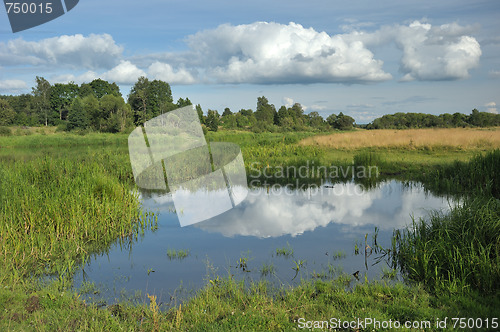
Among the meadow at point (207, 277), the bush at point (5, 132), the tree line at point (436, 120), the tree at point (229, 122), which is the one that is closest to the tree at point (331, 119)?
the tree line at point (436, 120)

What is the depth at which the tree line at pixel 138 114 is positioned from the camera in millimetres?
50969

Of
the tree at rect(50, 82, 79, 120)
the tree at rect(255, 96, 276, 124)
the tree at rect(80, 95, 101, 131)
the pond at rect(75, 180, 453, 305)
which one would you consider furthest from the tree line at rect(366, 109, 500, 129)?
the tree at rect(50, 82, 79, 120)

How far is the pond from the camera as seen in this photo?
5617 mm

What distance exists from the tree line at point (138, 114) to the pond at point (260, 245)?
38.9 m

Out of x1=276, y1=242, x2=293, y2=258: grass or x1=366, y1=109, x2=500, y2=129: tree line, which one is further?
x1=366, y1=109, x2=500, y2=129: tree line

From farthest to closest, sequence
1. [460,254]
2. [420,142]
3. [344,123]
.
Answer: [344,123], [420,142], [460,254]

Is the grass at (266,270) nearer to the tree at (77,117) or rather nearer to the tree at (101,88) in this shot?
the tree at (77,117)

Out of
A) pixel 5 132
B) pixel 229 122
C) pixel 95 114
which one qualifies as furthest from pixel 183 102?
pixel 5 132

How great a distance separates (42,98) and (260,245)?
7262 centimetres

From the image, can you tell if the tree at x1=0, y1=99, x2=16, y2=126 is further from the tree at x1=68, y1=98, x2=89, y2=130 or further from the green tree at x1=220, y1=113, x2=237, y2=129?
the green tree at x1=220, y1=113, x2=237, y2=129

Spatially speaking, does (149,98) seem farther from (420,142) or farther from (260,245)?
(260,245)

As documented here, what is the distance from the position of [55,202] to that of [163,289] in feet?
11.2

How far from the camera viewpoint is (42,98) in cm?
6675

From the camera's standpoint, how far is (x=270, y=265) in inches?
238
